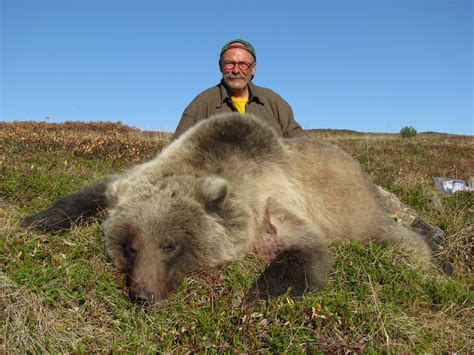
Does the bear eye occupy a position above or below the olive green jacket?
below

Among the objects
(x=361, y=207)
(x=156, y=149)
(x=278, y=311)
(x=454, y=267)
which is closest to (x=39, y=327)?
(x=278, y=311)

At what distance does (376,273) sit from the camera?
13.6 feet

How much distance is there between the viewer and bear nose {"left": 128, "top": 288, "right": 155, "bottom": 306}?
10.7 feet

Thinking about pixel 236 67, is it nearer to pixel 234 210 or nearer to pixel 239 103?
pixel 239 103

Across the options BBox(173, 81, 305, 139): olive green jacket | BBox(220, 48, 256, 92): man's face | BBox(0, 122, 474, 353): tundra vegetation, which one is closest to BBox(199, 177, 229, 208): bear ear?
BBox(0, 122, 474, 353): tundra vegetation

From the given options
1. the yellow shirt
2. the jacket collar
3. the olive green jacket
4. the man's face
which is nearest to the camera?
the man's face

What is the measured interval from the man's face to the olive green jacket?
0.27 metres

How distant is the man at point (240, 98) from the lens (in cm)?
708

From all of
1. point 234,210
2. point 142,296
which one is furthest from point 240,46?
point 142,296

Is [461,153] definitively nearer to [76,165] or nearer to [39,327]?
[76,165]

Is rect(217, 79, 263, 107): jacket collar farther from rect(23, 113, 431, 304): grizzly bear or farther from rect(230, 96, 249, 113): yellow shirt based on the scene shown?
rect(23, 113, 431, 304): grizzly bear

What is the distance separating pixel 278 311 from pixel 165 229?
1.05 m

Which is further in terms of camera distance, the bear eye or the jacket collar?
the jacket collar

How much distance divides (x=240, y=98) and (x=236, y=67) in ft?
1.89
